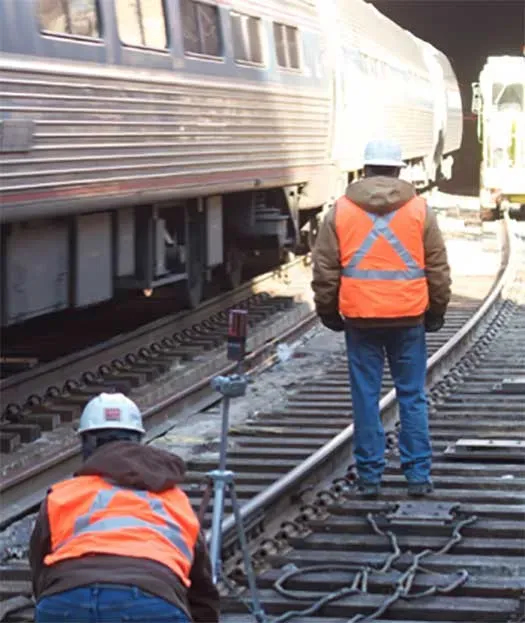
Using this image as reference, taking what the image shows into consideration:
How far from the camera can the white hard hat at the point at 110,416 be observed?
476 centimetres

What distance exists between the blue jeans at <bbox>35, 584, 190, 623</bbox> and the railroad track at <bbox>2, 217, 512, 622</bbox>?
2370 mm

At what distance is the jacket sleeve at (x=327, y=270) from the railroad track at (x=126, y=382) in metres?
1.72

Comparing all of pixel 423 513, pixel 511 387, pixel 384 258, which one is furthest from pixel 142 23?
pixel 423 513

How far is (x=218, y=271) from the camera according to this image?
1745 cm

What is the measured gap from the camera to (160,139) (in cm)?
1262

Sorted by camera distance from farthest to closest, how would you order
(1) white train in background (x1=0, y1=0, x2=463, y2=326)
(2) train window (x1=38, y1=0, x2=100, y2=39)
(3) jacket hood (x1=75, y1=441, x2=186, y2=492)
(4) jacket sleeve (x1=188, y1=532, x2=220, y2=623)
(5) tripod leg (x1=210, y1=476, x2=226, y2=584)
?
(2) train window (x1=38, y1=0, x2=100, y2=39) < (1) white train in background (x1=0, y1=0, x2=463, y2=326) < (5) tripod leg (x1=210, y1=476, x2=226, y2=584) < (4) jacket sleeve (x1=188, y1=532, x2=220, y2=623) < (3) jacket hood (x1=75, y1=441, x2=186, y2=492)

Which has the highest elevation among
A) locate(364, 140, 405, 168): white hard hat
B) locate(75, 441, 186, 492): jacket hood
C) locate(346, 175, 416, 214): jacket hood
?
locate(364, 140, 405, 168): white hard hat

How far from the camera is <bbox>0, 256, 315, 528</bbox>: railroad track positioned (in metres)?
9.25

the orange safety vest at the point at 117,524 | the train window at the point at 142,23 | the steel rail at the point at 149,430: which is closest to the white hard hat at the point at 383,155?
the steel rail at the point at 149,430

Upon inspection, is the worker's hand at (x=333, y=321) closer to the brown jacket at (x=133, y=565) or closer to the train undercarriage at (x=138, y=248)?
the train undercarriage at (x=138, y=248)

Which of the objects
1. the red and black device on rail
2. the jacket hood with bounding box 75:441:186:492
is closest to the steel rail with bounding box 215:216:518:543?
the red and black device on rail

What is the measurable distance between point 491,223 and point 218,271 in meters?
13.7

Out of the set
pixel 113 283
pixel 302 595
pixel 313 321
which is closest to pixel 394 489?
pixel 302 595

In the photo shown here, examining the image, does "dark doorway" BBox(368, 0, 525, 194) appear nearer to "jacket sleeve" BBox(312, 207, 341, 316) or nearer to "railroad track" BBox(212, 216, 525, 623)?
"railroad track" BBox(212, 216, 525, 623)
